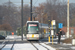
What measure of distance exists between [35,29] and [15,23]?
6144 cm

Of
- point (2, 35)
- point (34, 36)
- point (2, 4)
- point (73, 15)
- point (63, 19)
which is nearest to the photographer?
point (34, 36)

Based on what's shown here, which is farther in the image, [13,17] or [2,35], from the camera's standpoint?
[13,17]

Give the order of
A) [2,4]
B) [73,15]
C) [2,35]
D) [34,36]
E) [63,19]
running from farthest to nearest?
[2,4]
[63,19]
[73,15]
[2,35]
[34,36]

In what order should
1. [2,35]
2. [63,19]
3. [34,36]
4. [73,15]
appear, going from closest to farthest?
[34,36]
[2,35]
[73,15]
[63,19]

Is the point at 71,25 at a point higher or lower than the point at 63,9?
lower

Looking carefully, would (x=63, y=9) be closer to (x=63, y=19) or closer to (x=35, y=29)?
(x=63, y=19)

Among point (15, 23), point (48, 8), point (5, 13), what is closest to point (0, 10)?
point (5, 13)

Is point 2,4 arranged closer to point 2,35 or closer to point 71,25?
point 71,25

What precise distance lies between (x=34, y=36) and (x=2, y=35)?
1217 cm

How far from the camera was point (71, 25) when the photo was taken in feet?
252

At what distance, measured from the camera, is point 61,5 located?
8581 centimetres

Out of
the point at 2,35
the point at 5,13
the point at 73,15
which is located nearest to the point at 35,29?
the point at 2,35

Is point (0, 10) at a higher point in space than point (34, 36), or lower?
higher

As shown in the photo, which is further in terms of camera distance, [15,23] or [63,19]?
[15,23]
